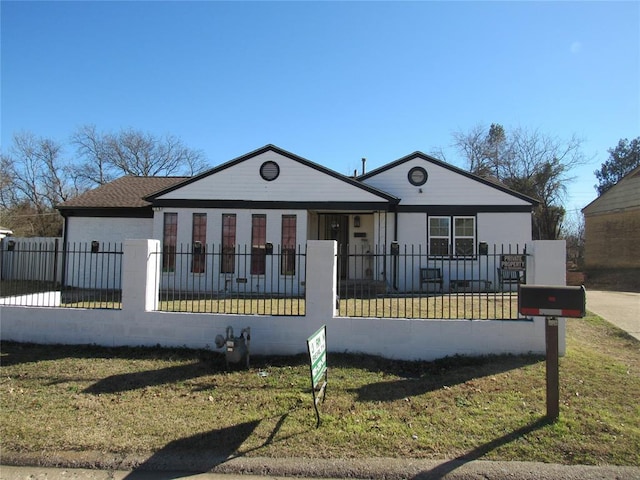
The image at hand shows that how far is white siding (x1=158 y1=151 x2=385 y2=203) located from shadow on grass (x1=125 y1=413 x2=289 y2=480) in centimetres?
1044

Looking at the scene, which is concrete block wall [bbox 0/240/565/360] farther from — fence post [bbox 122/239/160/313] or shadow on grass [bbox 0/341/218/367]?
shadow on grass [bbox 0/341/218/367]

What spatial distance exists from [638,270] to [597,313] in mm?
16142

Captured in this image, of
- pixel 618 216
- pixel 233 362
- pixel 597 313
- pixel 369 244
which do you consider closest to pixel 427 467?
pixel 233 362

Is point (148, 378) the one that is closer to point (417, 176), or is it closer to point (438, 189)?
point (417, 176)

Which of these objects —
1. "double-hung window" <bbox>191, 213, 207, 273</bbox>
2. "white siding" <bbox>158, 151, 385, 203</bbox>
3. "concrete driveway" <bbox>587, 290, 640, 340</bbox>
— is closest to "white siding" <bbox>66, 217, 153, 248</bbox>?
"white siding" <bbox>158, 151, 385, 203</bbox>

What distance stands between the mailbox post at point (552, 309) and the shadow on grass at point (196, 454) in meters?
2.87

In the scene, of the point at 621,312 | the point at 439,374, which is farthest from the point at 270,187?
the point at 621,312

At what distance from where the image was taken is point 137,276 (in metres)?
7.19

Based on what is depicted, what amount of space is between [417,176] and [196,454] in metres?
13.5

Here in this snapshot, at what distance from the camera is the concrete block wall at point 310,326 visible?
6555 millimetres

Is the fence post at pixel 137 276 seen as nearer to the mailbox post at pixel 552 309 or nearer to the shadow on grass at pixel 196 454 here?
the shadow on grass at pixel 196 454

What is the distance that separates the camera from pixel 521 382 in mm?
5566

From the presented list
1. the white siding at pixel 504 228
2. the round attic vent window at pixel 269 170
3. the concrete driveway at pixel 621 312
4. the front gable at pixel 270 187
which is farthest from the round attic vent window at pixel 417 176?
the concrete driveway at pixel 621 312

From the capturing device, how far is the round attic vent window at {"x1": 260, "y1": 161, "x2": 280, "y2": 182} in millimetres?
14355
